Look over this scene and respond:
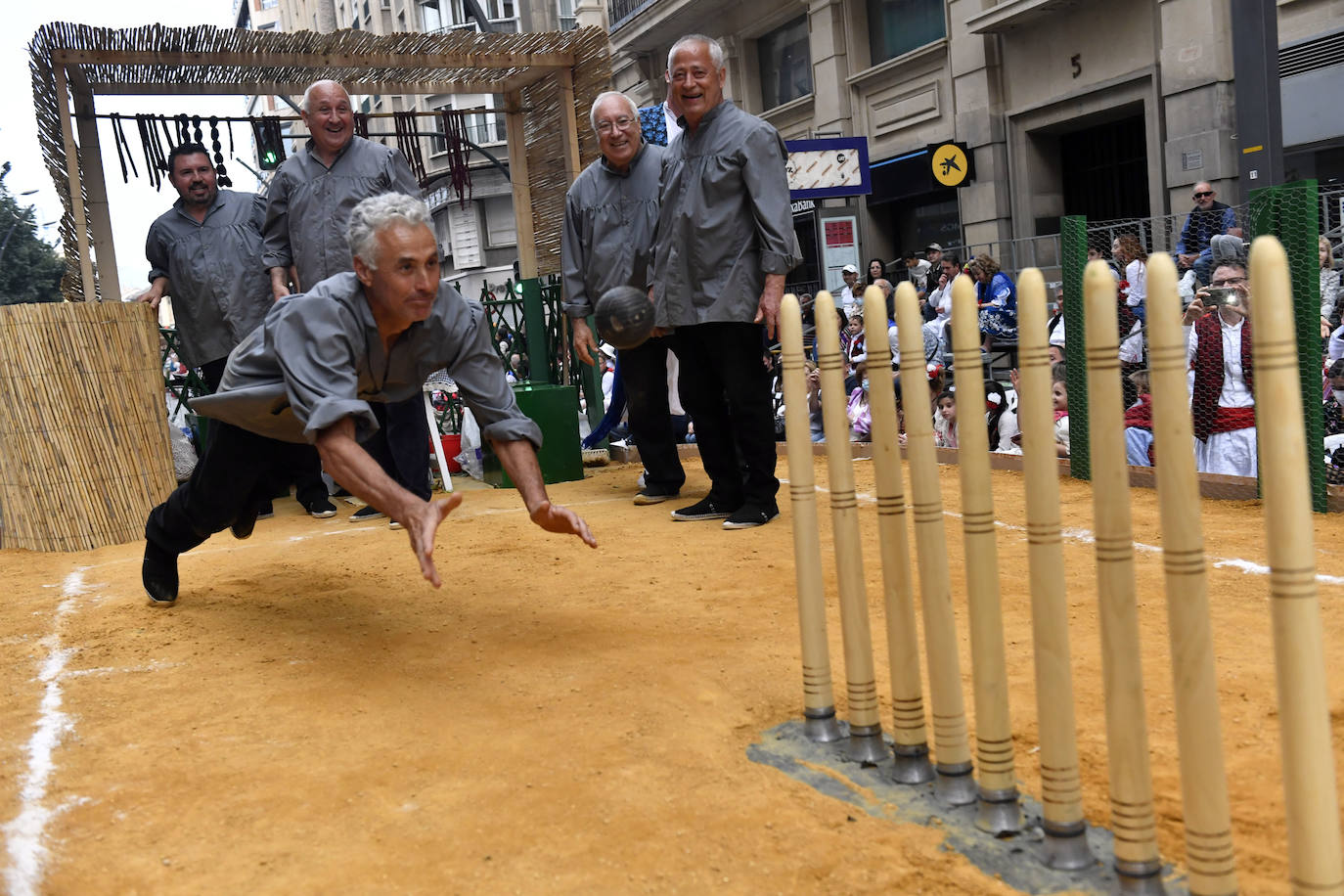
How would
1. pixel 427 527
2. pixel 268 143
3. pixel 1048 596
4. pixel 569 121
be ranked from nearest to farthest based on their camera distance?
pixel 1048 596 < pixel 427 527 < pixel 569 121 < pixel 268 143

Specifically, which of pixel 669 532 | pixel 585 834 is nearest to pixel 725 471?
pixel 669 532

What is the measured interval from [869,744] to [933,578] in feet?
1.63

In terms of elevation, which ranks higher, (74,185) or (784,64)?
(784,64)

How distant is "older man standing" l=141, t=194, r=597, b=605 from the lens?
3510mm

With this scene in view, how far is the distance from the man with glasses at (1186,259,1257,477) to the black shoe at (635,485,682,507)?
267cm

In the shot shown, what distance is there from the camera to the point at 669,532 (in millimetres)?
5582

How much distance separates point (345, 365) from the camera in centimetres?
372

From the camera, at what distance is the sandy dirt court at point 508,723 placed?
7.50 feet

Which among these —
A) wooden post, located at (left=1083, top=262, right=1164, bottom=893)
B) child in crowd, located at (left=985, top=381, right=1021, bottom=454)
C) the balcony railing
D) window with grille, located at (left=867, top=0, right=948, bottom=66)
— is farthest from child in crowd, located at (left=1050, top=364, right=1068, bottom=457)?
the balcony railing

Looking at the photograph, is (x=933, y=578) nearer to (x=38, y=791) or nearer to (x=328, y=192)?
(x=38, y=791)

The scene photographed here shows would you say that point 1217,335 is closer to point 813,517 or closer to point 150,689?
point 813,517

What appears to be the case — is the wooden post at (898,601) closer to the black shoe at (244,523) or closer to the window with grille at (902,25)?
the black shoe at (244,523)

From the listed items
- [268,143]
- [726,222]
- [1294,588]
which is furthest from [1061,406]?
[268,143]

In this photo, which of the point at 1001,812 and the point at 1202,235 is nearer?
the point at 1001,812
